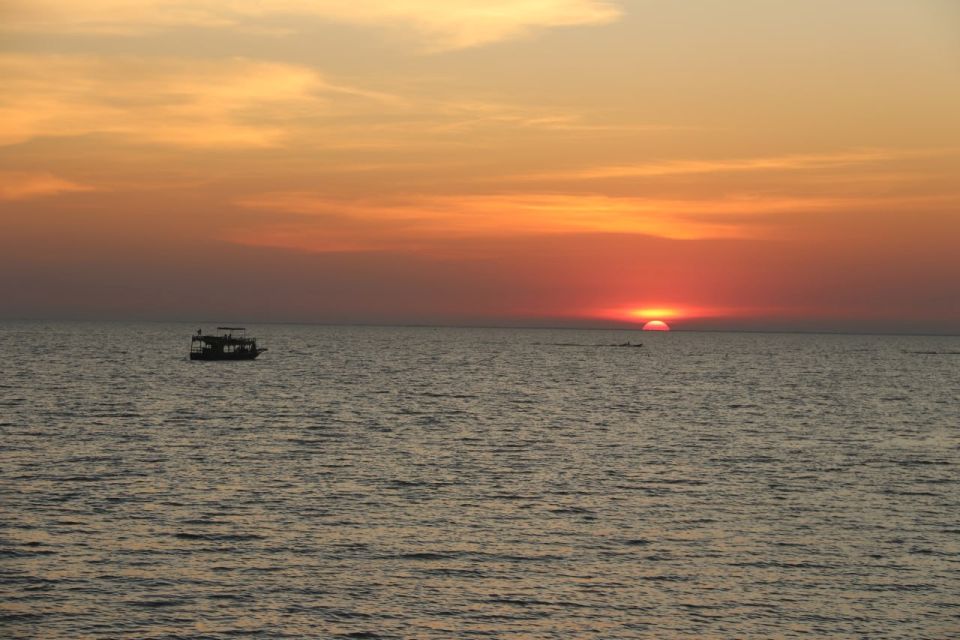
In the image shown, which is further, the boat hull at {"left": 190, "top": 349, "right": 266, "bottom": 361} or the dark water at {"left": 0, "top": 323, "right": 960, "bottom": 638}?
the boat hull at {"left": 190, "top": 349, "right": 266, "bottom": 361}

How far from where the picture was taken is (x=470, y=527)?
45.6 meters

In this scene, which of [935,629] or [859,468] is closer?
[935,629]

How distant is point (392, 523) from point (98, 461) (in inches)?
970

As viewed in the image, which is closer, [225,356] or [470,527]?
[470,527]

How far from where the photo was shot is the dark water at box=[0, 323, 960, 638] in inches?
1323

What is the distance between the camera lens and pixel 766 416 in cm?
10344

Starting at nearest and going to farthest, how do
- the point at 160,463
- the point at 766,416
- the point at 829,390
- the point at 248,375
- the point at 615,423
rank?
the point at 160,463 < the point at 615,423 < the point at 766,416 < the point at 829,390 < the point at 248,375

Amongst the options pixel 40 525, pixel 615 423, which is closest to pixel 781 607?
pixel 40 525

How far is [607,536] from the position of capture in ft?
145

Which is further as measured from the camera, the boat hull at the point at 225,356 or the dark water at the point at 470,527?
the boat hull at the point at 225,356

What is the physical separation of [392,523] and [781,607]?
58.4 feet

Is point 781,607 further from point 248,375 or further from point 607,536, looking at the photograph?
point 248,375

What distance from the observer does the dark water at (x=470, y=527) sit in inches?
1323

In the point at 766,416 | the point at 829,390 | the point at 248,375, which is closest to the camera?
the point at 766,416
